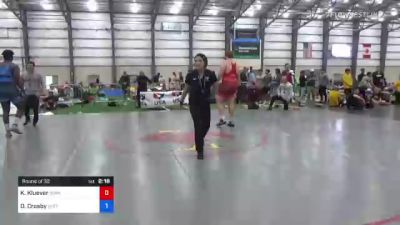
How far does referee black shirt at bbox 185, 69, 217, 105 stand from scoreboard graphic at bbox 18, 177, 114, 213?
3489mm

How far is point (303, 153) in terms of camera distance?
18.0ft

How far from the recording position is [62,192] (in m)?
1.61

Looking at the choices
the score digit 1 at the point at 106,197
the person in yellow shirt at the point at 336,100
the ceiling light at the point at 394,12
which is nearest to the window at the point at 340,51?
the ceiling light at the point at 394,12

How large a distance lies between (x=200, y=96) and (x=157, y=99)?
8852mm

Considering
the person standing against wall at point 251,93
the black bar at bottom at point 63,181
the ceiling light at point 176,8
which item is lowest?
the person standing against wall at point 251,93

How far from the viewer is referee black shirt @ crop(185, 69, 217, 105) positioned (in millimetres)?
5082

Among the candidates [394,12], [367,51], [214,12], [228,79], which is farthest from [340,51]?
[228,79]

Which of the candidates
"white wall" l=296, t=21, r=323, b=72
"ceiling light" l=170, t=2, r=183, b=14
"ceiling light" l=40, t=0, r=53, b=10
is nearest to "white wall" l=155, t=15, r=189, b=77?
"ceiling light" l=170, t=2, r=183, b=14

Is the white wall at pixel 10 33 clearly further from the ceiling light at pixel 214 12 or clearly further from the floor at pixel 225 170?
the floor at pixel 225 170

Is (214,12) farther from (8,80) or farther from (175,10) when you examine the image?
(8,80)

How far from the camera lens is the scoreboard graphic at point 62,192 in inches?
62.9

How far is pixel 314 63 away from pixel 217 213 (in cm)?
3030

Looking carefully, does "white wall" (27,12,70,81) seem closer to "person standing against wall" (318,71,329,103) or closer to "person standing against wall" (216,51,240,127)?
"person standing against wall" (318,71,329,103)

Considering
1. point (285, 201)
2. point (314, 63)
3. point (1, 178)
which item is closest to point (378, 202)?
point (285, 201)
